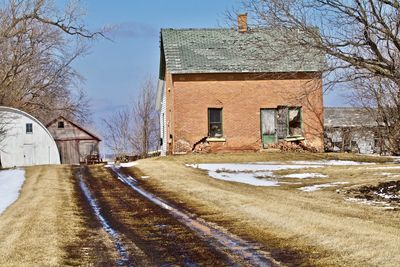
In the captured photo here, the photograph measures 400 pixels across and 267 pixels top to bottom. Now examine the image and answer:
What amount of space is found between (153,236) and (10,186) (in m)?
12.0

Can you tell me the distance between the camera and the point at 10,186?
20.1 m

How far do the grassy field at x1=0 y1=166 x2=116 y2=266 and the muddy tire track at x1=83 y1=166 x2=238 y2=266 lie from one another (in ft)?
1.29

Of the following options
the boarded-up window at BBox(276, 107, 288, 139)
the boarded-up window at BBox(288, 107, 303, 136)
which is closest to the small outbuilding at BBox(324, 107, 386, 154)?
the boarded-up window at BBox(288, 107, 303, 136)

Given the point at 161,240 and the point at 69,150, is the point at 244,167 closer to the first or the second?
the point at 161,240

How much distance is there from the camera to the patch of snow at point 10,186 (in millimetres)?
15648

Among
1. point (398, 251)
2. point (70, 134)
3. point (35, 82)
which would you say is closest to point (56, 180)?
point (398, 251)

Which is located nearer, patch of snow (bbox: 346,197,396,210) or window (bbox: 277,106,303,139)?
patch of snow (bbox: 346,197,396,210)

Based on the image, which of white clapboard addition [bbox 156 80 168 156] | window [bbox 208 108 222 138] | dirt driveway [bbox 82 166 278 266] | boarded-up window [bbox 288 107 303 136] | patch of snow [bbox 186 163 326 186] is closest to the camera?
dirt driveway [bbox 82 166 278 266]

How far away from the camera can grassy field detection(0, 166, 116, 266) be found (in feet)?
25.5

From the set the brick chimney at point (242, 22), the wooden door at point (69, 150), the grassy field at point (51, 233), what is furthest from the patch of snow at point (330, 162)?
the wooden door at point (69, 150)

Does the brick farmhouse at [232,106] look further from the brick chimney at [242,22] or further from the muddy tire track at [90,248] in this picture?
the muddy tire track at [90,248]

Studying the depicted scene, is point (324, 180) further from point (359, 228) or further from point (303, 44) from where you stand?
point (359, 228)

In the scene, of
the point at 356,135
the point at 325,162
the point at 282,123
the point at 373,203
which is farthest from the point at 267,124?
the point at 373,203

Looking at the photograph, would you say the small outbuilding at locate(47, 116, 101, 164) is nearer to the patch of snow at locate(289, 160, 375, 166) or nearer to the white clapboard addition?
the white clapboard addition
